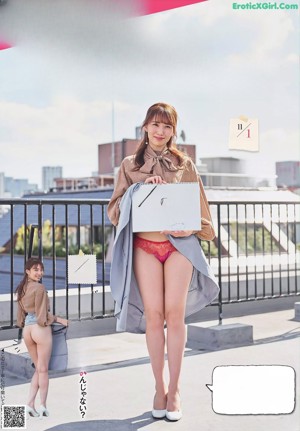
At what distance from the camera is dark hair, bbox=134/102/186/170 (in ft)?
6.40

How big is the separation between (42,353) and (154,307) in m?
0.36

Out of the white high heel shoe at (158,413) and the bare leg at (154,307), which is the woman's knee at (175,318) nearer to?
the bare leg at (154,307)

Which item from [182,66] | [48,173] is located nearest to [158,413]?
[182,66]

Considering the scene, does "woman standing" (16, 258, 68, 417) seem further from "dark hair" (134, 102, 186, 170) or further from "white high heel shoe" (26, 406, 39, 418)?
"dark hair" (134, 102, 186, 170)

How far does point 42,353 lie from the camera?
2.06 m

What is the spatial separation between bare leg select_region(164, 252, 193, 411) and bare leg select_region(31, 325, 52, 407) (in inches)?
14.2

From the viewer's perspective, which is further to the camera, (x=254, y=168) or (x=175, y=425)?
(x=254, y=168)

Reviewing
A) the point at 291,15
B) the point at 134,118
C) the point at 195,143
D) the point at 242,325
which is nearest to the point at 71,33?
the point at 134,118

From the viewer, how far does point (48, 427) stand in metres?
1.95

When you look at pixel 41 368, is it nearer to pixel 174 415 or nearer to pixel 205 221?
pixel 174 415

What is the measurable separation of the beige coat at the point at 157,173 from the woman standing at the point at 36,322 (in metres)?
0.29

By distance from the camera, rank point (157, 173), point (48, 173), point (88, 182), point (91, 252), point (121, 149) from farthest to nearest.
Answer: point (88, 182)
point (48, 173)
point (91, 252)
point (121, 149)
point (157, 173)

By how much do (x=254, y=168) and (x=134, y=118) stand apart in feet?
1.42

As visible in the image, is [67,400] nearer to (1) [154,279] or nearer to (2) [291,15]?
(1) [154,279]
